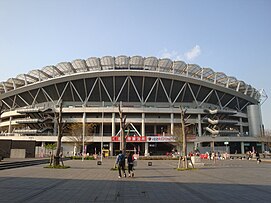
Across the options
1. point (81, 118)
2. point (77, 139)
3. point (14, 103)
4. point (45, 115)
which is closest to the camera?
point (77, 139)

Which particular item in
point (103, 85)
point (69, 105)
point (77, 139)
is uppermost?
point (103, 85)

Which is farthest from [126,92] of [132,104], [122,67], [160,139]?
[160,139]

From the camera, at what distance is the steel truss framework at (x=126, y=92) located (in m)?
65.4

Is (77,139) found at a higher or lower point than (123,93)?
lower

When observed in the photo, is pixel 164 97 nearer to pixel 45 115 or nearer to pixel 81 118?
pixel 81 118

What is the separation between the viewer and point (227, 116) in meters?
70.5

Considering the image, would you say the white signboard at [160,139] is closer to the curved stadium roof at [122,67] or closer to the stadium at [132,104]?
the stadium at [132,104]

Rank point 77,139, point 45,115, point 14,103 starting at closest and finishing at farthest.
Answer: point 77,139 → point 45,115 → point 14,103

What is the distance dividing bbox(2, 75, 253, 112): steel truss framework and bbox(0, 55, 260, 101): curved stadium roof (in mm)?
2648

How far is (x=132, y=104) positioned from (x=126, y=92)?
3.89 metres

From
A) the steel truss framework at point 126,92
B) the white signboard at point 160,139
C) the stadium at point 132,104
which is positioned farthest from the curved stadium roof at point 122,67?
the white signboard at point 160,139

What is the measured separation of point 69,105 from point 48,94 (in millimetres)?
7120

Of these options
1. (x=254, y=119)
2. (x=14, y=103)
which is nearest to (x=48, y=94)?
(x=14, y=103)

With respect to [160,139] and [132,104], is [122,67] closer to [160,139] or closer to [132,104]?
[132,104]
